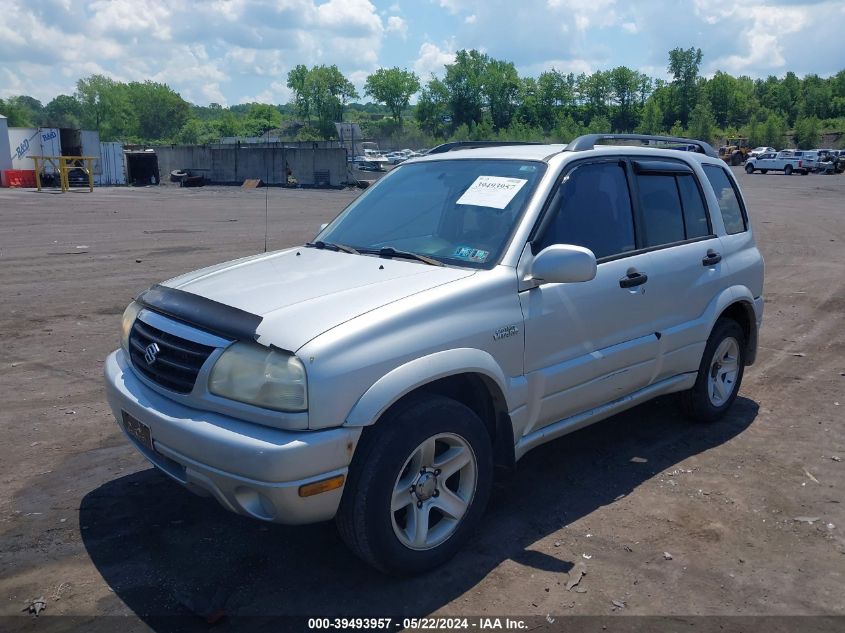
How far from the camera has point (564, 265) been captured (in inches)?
144

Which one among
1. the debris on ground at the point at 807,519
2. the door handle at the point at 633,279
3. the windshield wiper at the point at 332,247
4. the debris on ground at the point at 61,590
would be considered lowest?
the debris on ground at the point at 807,519

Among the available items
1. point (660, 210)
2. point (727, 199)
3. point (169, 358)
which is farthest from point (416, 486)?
point (727, 199)

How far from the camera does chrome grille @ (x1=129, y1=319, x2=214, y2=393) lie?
3.28 metres

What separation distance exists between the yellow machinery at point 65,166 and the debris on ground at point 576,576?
40129 millimetres

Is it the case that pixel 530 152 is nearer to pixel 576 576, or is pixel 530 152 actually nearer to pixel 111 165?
pixel 576 576

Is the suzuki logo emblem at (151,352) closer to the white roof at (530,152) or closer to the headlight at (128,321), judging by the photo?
the headlight at (128,321)

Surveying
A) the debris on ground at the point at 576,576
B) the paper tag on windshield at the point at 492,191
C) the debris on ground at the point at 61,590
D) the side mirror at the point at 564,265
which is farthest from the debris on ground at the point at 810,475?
the debris on ground at the point at 61,590

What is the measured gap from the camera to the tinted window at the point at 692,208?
5.17 meters

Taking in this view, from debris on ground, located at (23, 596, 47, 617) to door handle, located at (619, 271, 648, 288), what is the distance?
335cm

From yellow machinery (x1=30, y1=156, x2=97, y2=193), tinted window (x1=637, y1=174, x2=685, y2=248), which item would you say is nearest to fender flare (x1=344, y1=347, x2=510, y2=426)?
tinted window (x1=637, y1=174, x2=685, y2=248)

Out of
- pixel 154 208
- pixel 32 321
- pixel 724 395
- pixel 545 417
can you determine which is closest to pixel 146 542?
pixel 545 417

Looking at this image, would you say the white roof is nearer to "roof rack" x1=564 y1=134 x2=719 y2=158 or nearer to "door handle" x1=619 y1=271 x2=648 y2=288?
"roof rack" x1=564 y1=134 x2=719 y2=158

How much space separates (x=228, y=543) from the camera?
147 inches

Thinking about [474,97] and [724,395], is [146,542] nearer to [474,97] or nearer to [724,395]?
[724,395]
